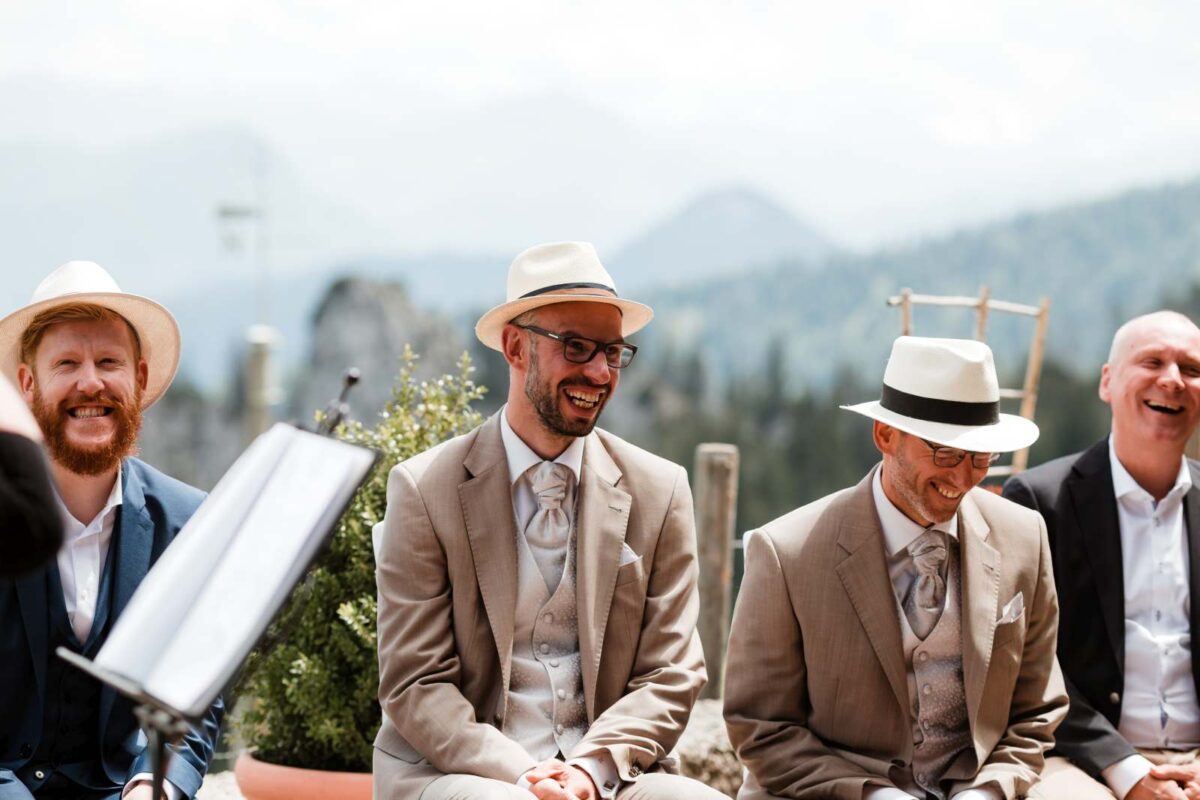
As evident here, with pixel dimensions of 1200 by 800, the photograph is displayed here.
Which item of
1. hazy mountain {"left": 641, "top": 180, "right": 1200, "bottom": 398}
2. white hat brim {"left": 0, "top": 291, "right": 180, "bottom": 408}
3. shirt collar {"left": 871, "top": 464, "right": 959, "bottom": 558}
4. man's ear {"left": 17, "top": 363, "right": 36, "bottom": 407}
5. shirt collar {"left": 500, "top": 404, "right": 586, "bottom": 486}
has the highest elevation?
white hat brim {"left": 0, "top": 291, "right": 180, "bottom": 408}

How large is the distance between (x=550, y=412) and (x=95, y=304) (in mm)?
1268

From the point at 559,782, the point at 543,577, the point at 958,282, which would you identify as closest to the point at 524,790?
the point at 559,782

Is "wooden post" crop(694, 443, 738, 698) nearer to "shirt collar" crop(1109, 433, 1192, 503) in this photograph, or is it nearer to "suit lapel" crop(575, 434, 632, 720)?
"shirt collar" crop(1109, 433, 1192, 503)

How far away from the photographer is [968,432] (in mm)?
3457

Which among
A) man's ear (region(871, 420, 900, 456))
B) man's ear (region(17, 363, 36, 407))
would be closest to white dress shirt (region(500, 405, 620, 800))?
man's ear (region(871, 420, 900, 456))

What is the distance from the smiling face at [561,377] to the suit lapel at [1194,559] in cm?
193

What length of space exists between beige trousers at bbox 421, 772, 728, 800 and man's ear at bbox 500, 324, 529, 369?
114 cm

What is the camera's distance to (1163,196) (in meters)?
52.5

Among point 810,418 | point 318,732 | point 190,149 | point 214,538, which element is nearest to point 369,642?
point 318,732

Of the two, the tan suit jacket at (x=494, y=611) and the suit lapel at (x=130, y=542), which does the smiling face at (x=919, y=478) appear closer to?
the tan suit jacket at (x=494, y=611)

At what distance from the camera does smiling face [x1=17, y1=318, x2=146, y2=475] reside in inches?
142

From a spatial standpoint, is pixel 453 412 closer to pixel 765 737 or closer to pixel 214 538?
pixel 765 737

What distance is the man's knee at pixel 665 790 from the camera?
3.33 m

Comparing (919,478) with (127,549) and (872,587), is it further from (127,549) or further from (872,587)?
(127,549)
